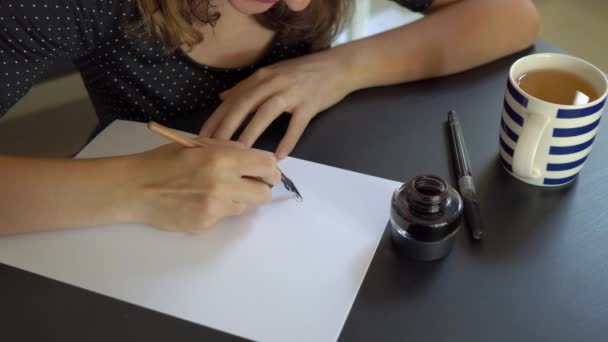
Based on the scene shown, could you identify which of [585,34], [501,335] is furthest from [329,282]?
[585,34]

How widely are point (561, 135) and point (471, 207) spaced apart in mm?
130

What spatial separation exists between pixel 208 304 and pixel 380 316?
0.18 metres

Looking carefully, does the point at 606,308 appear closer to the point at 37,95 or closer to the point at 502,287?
the point at 502,287

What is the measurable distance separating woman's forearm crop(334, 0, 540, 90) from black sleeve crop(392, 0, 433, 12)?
5cm

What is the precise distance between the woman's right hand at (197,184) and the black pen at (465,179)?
23 centimetres

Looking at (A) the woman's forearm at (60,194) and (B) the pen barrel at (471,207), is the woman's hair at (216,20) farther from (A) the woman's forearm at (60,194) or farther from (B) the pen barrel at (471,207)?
(B) the pen barrel at (471,207)

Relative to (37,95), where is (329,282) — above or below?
above

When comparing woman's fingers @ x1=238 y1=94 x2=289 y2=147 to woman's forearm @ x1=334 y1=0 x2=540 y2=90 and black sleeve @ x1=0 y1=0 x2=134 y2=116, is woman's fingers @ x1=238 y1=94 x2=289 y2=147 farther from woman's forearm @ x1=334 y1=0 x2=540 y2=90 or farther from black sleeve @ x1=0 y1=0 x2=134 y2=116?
black sleeve @ x1=0 y1=0 x2=134 y2=116

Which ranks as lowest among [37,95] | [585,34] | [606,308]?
[585,34]

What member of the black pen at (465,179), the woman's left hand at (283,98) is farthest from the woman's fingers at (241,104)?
the black pen at (465,179)

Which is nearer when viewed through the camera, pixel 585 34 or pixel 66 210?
pixel 66 210

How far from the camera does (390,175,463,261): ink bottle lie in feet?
1.96

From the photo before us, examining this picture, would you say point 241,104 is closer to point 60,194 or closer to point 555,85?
point 60,194

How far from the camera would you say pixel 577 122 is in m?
0.64
